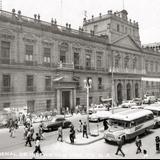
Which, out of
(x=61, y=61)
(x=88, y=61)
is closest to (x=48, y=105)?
(x=61, y=61)

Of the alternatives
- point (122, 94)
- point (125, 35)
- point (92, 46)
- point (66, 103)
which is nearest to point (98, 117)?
point (66, 103)

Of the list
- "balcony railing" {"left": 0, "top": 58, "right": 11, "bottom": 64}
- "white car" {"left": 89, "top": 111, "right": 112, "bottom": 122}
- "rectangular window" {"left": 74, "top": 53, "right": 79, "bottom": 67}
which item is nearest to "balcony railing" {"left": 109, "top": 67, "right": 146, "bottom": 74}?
"rectangular window" {"left": 74, "top": 53, "right": 79, "bottom": 67}

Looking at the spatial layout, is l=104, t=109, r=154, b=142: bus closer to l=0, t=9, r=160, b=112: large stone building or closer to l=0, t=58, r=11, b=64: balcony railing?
l=0, t=9, r=160, b=112: large stone building

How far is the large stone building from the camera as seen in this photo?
3316cm

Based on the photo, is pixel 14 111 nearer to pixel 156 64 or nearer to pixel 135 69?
pixel 135 69

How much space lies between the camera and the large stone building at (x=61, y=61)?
33156mm

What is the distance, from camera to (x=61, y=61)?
40000 mm

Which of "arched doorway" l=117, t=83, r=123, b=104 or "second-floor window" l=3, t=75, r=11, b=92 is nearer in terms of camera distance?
"second-floor window" l=3, t=75, r=11, b=92

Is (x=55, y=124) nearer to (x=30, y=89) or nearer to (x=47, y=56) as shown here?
(x=30, y=89)

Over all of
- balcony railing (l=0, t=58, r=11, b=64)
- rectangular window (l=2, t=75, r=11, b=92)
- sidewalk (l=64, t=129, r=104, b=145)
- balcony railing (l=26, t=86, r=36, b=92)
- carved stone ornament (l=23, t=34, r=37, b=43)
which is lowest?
sidewalk (l=64, t=129, r=104, b=145)

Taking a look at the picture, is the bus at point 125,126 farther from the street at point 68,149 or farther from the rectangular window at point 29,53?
the rectangular window at point 29,53

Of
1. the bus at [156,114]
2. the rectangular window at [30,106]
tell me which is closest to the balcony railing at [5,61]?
the rectangular window at [30,106]

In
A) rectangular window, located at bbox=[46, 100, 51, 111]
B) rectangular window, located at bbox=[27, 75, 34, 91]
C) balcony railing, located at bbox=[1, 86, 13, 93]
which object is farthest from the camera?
rectangular window, located at bbox=[46, 100, 51, 111]

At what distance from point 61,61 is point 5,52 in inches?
410
